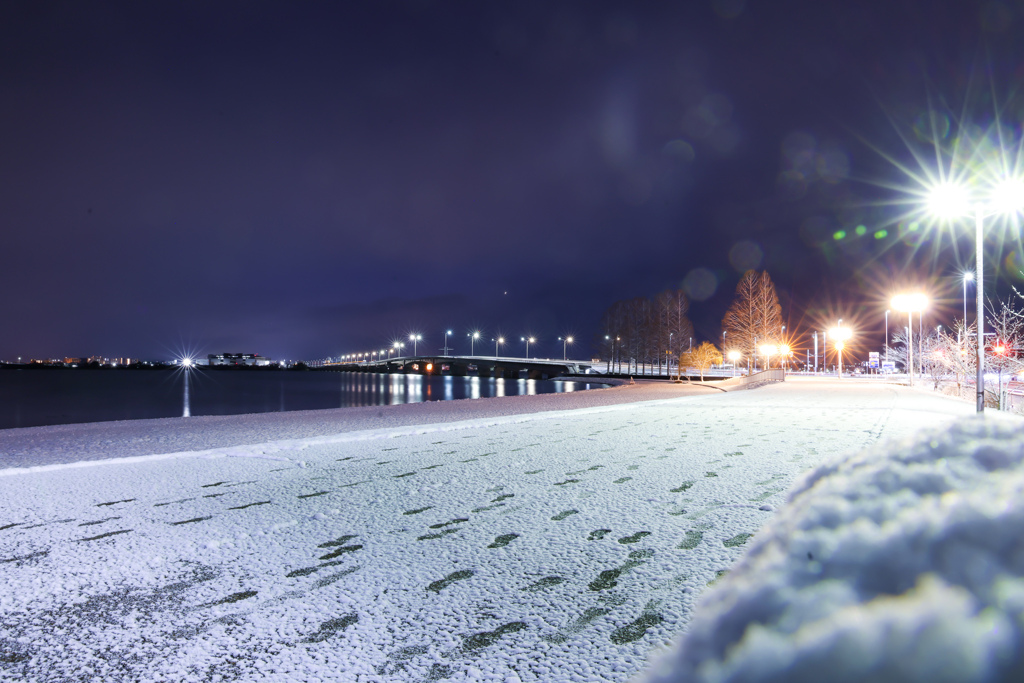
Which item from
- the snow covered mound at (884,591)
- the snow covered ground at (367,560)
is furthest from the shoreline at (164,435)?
the snow covered mound at (884,591)

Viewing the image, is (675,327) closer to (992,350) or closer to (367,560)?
(992,350)

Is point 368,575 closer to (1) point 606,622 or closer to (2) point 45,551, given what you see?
(1) point 606,622

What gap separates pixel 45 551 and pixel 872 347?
150983 millimetres

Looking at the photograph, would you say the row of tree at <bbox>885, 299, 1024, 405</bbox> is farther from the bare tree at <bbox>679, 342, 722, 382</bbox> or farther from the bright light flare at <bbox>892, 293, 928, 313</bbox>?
the bare tree at <bbox>679, 342, 722, 382</bbox>

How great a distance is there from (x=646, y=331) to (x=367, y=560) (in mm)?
85901

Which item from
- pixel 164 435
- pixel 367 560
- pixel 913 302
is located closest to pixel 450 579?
pixel 367 560

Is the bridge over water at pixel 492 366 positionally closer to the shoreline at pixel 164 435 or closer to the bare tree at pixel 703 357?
the bare tree at pixel 703 357

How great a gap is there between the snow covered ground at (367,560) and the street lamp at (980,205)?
29.1ft

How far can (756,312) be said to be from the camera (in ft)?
218

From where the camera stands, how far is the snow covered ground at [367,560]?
10.4 ft

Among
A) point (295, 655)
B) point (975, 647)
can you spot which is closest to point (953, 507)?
point (975, 647)

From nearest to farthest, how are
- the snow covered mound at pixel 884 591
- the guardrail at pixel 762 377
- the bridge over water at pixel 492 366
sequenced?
A: the snow covered mound at pixel 884 591 → the guardrail at pixel 762 377 → the bridge over water at pixel 492 366

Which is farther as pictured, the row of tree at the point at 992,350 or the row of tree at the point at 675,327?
the row of tree at the point at 675,327

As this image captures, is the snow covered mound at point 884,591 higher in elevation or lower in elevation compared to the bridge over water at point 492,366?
higher
